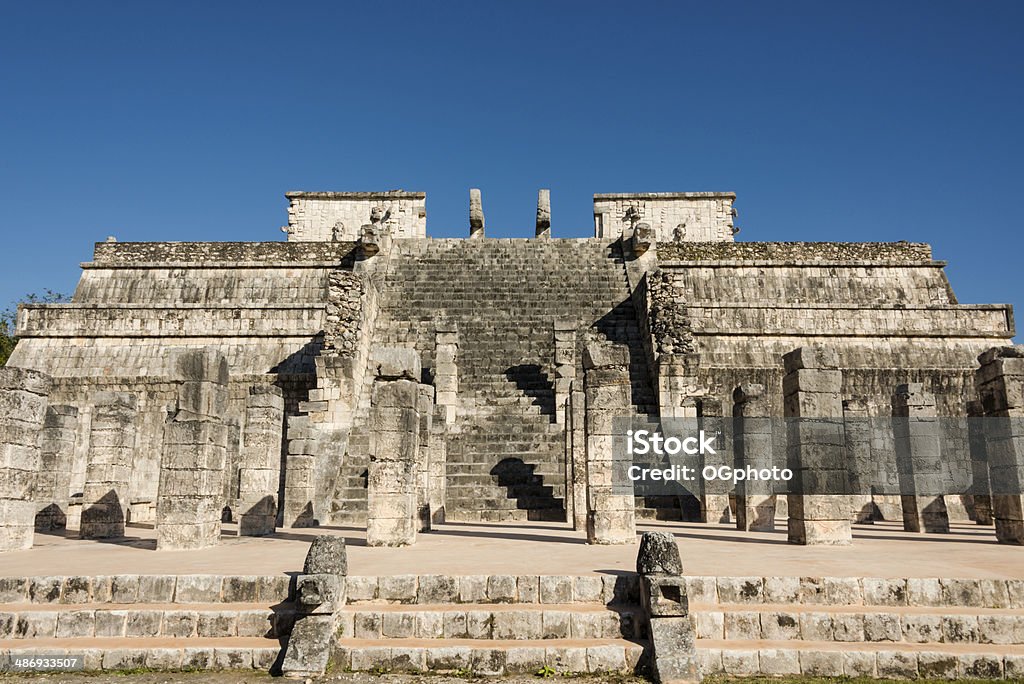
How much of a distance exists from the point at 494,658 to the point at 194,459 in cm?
644

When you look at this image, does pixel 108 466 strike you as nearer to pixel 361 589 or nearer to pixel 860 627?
pixel 361 589

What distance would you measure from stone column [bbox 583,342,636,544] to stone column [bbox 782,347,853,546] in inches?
102

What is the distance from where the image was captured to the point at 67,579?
7.23 m

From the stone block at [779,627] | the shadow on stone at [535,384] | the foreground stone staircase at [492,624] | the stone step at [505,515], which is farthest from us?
the shadow on stone at [535,384]

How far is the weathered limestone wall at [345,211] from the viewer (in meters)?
31.8

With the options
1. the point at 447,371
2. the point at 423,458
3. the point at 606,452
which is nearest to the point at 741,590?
the point at 606,452

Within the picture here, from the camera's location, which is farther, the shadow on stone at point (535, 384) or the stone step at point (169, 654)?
the shadow on stone at point (535, 384)

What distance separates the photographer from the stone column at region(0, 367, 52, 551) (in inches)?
420

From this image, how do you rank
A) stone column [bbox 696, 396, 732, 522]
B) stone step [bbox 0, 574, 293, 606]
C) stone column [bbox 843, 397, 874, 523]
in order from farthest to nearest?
stone column [bbox 696, 396, 732, 522]
stone column [bbox 843, 397, 874, 523]
stone step [bbox 0, 574, 293, 606]

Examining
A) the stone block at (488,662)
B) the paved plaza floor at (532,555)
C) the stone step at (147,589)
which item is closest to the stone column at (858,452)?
the paved plaza floor at (532,555)

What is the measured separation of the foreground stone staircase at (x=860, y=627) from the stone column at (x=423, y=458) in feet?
19.7

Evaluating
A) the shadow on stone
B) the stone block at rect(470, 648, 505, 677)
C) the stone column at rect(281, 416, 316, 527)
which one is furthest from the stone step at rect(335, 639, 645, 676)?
the shadow on stone

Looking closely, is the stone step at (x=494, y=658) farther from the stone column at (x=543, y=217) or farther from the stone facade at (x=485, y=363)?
the stone column at (x=543, y=217)

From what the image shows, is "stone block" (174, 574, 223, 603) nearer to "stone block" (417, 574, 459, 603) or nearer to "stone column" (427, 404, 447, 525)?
"stone block" (417, 574, 459, 603)
